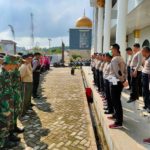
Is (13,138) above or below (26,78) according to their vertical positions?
below

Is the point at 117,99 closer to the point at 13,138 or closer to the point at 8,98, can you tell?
the point at 8,98

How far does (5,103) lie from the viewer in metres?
4.45

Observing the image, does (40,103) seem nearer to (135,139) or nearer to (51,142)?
(51,142)

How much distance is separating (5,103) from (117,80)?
2041 mm

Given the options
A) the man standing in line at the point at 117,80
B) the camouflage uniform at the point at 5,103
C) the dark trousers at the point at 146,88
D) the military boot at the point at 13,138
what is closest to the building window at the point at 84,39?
the dark trousers at the point at 146,88

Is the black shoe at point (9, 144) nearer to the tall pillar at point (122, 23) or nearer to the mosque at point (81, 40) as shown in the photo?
the tall pillar at point (122, 23)

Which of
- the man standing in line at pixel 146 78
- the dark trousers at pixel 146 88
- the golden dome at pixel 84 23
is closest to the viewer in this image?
the man standing in line at pixel 146 78

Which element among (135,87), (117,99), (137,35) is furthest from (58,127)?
(137,35)

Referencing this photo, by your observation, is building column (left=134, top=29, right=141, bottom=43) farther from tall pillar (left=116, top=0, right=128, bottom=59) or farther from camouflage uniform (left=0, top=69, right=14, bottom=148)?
camouflage uniform (left=0, top=69, right=14, bottom=148)

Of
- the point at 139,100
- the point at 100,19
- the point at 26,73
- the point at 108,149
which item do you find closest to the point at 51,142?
the point at 108,149

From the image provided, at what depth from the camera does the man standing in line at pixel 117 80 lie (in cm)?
488

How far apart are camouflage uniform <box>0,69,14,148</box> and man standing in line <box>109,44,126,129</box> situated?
1.86 m

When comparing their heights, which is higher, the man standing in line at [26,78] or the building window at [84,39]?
the building window at [84,39]

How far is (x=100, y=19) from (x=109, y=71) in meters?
14.6
